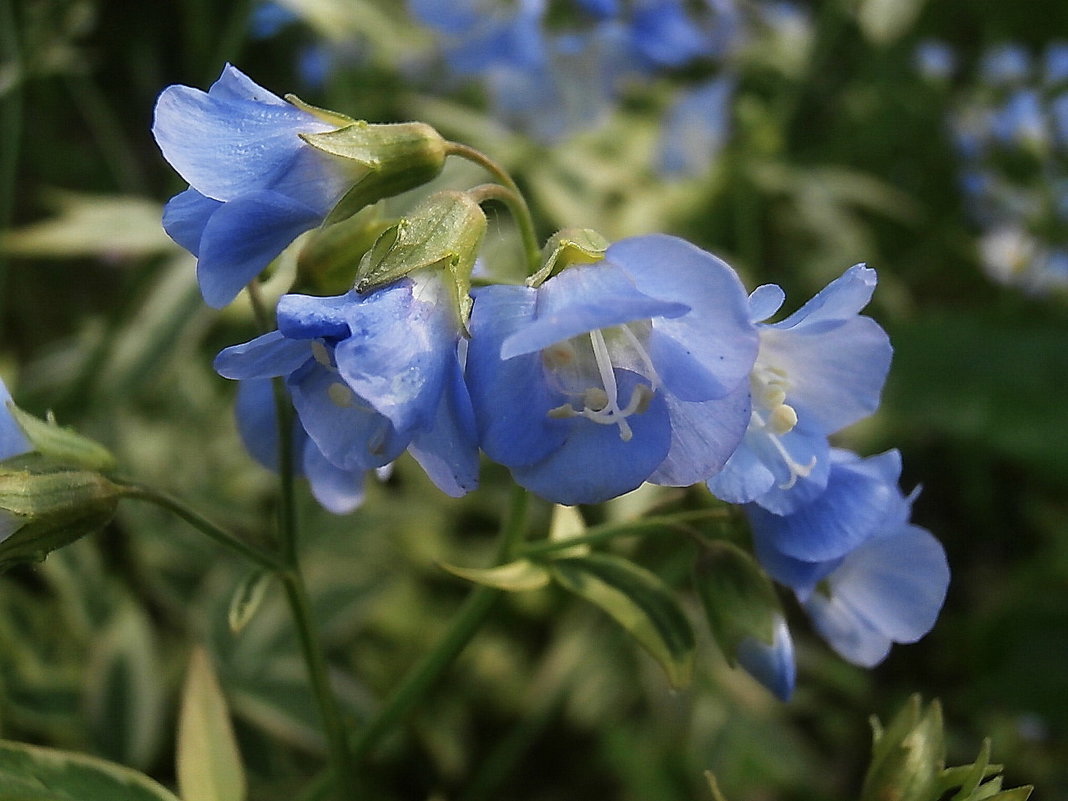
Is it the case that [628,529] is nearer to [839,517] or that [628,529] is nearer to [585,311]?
[839,517]

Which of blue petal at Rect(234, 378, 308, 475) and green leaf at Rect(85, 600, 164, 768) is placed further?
green leaf at Rect(85, 600, 164, 768)

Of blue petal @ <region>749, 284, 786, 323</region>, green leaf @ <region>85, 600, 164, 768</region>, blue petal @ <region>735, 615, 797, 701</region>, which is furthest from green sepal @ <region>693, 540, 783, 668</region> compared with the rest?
Result: green leaf @ <region>85, 600, 164, 768</region>

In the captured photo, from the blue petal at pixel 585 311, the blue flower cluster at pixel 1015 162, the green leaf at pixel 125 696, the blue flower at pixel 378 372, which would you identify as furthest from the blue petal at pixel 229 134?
the blue flower cluster at pixel 1015 162

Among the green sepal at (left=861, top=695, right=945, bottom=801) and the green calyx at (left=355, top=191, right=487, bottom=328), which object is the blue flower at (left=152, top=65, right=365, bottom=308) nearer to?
the green calyx at (left=355, top=191, right=487, bottom=328)

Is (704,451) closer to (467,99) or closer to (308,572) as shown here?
(308,572)

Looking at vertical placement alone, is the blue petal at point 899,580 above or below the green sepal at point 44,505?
below

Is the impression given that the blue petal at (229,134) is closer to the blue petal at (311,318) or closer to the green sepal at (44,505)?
the blue petal at (311,318)

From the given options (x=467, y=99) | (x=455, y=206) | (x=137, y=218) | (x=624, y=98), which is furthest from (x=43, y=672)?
(x=624, y=98)
